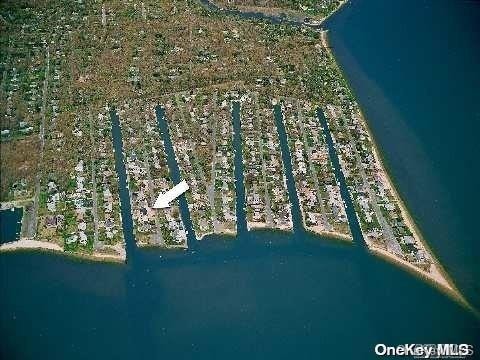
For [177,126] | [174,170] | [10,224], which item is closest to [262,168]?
[174,170]

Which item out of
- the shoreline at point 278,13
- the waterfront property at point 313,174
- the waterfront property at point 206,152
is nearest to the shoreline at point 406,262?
the waterfront property at point 313,174

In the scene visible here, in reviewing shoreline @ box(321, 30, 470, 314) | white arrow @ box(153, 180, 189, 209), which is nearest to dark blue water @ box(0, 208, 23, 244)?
white arrow @ box(153, 180, 189, 209)

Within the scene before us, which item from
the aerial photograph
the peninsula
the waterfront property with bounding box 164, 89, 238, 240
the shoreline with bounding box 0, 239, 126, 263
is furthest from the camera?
the waterfront property with bounding box 164, 89, 238, 240

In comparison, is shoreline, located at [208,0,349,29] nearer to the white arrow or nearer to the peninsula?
the peninsula

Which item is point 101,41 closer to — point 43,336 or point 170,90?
point 170,90

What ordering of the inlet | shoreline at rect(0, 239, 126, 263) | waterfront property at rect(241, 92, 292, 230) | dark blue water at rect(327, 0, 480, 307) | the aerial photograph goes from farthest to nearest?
1. dark blue water at rect(327, 0, 480, 307)
2. waterfront property at rect(241, 92, 292, 230)
3. the inlet
4. shoreline at rect(0, 239, 126, 263)
5. the aerial photograph

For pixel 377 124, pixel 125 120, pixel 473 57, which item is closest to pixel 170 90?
pixel 125 120
